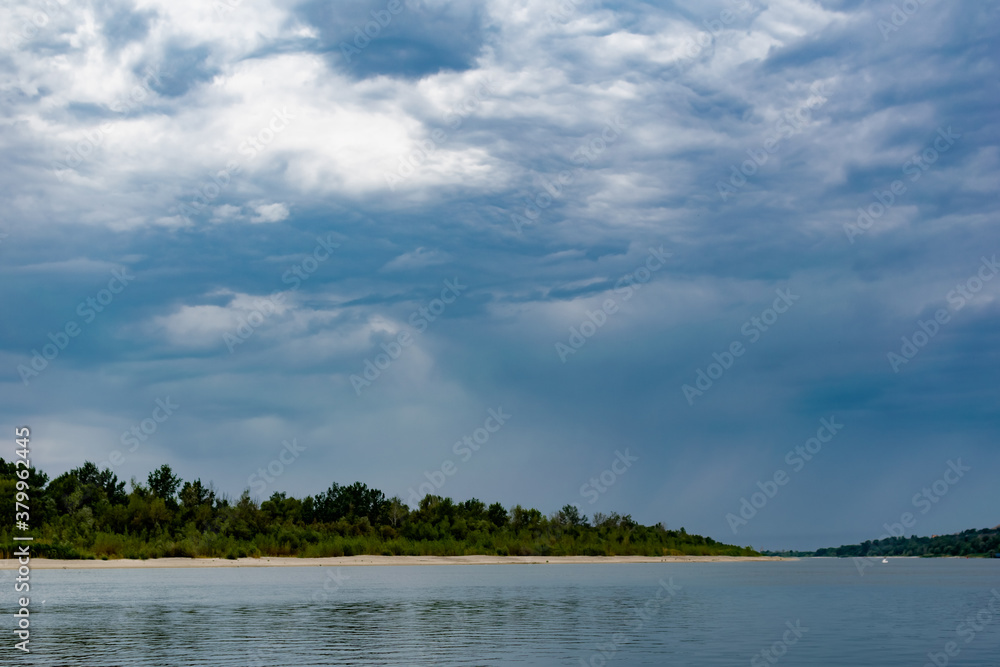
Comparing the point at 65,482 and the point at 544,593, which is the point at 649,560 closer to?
the point at 65,482

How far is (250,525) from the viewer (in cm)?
14400

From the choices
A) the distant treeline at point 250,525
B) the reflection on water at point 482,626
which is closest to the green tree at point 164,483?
the distant treeline at point 250,525

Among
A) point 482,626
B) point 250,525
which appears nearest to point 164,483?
point 250,525

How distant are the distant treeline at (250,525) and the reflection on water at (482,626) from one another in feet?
157

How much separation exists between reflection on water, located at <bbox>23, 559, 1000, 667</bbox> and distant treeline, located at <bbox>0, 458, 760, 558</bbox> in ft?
157

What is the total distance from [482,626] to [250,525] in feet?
348

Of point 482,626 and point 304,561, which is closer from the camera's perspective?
point 482,626

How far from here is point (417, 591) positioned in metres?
75.9

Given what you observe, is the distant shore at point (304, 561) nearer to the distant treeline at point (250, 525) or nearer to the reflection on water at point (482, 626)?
the distant treeline at point (250, 525)

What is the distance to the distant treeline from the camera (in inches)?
4850

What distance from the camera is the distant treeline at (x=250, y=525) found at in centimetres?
12319

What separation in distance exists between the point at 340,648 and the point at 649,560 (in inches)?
6625

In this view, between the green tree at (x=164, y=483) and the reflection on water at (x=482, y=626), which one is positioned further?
the green tree at (x=164, y=483)

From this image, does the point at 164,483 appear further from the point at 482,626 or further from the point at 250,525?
the point at 482,626
